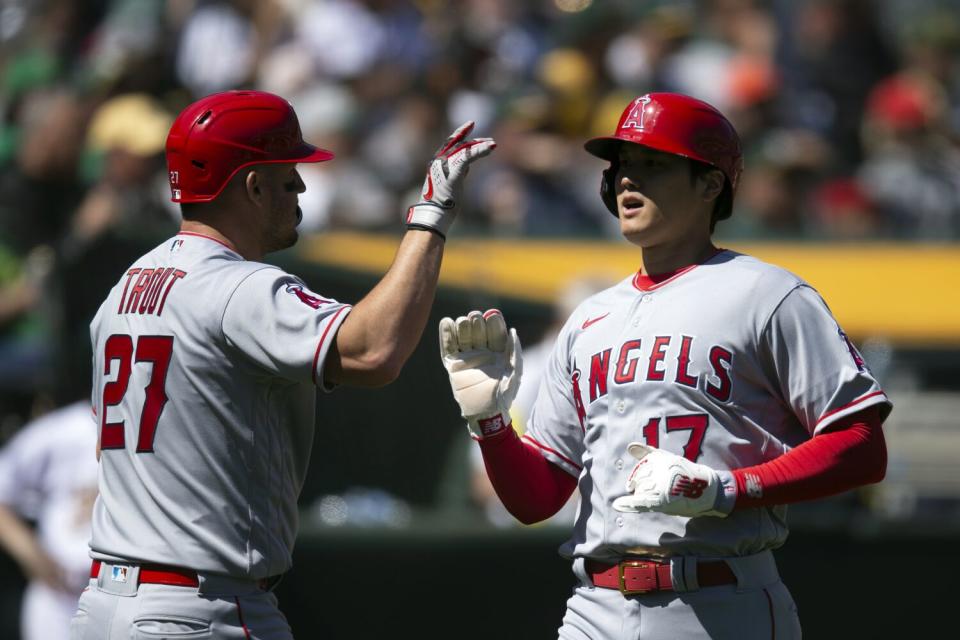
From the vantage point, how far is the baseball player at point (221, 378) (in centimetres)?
320

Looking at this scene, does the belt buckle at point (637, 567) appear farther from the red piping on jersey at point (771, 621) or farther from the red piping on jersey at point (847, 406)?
the red piping on jersey at point (847, 406)

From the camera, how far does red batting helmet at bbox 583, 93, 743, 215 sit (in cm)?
344

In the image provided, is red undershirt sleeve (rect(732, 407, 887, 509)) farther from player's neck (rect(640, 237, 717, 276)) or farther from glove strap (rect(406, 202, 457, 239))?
glove strap (rect(406, 202, 457, 239))

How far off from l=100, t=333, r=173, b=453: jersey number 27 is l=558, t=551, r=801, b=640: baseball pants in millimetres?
1155

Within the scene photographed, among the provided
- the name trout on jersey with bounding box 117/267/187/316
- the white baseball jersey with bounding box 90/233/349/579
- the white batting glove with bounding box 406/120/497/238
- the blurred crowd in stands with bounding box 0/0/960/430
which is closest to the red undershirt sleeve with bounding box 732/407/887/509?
the white batting glove with bounding box 406/120/497/238

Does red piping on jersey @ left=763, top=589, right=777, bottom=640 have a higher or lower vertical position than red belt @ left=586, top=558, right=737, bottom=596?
lower

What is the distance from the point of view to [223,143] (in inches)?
134

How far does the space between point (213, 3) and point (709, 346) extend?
7.28m

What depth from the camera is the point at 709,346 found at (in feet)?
11.0

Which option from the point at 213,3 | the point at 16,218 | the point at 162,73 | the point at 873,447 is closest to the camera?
the point at 873,447

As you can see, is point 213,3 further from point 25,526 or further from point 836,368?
point 836,368

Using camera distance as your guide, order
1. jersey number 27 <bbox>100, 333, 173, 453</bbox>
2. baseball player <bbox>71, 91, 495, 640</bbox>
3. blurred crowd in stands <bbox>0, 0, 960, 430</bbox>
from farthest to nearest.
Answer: blurred crowd in stands <bbox>0, 0, 960, 430</bbox> → jersey number 27 <bbox>100, 333, 173, 453</bbox> → baseball player <bbox>71, 91, 495, 640</bbox>

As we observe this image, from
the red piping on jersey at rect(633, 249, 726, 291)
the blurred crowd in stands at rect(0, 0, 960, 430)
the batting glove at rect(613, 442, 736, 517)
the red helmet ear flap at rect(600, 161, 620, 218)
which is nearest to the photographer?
the batting glove at rect(613, 442, 736, 517)

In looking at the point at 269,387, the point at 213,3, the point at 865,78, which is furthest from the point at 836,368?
the point at 213,3
